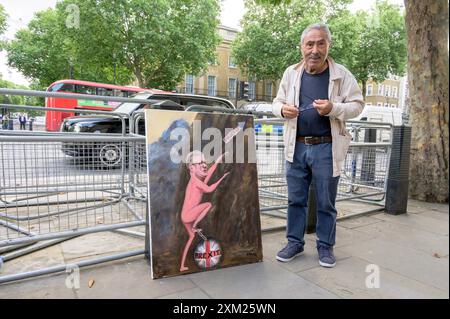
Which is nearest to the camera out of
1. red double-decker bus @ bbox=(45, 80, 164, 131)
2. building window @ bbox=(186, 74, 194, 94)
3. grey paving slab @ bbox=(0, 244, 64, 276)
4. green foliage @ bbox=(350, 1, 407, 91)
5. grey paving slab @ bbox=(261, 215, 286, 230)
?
grey paving slab @ bbox=(0, 244, 64, 276)

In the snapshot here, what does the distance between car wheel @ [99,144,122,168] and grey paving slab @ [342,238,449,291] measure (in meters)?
2.43

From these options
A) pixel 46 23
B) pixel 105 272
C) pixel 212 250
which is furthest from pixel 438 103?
pixel 46 23

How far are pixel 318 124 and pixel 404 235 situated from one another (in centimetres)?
186

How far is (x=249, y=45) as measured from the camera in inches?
1155

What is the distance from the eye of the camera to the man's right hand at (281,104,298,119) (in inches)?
110

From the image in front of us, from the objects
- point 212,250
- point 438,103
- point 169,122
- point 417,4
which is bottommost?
point 212,250

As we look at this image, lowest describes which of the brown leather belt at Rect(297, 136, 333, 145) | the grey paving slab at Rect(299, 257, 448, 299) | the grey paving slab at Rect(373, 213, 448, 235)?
the grey paving slab at Rect(373, 213, 448, 235)

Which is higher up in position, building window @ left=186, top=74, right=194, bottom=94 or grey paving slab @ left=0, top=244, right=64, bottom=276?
building window @ left=186, top=74, right=194, bottom=94

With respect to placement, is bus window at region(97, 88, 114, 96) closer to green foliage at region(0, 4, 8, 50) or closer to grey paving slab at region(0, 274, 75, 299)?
green foliage at region(0, 4, 8, 50)

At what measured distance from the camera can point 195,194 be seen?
8.68 feet

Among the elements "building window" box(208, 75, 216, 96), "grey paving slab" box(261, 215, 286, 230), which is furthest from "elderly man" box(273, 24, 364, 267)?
"building window" box(208, 75, 216, 96)
